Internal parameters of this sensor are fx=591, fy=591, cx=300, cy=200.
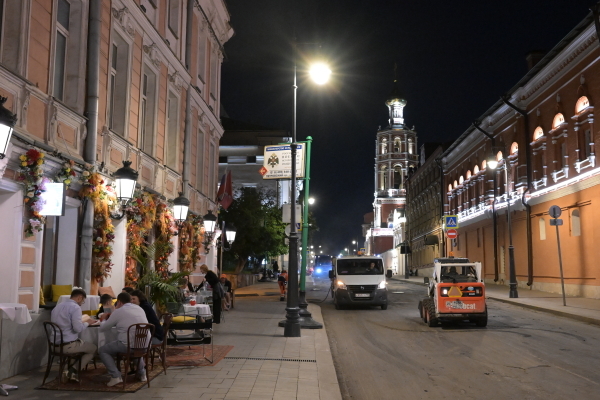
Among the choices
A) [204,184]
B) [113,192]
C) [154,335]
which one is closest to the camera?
[154,335]

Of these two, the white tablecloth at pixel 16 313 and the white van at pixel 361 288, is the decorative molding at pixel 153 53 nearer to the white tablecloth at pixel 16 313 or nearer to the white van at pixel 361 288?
the white tablecloth at pixel 16 313

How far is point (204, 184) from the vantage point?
84.2 ft

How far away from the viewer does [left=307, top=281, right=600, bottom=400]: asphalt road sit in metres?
8.70

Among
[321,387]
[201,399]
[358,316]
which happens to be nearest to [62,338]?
[201,399]

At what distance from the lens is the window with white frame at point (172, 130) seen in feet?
65.8

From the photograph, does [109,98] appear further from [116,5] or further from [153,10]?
[153,10]

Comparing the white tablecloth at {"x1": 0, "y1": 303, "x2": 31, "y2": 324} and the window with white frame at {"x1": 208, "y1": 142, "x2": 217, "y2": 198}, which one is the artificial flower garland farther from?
the window with white frame at {"x1": 208, "y1": 142, "x2": 217, "y2": 198}

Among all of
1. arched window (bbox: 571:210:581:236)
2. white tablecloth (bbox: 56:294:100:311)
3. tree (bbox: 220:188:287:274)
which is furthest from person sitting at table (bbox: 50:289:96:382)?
tree (bbox: 220:188:287:274)

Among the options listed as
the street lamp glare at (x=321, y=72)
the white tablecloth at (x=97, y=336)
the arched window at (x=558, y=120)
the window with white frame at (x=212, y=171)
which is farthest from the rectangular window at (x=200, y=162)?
the arched window at (x=558, y=120)

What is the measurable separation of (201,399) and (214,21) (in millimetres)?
21274

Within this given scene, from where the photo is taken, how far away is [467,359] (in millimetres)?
11320

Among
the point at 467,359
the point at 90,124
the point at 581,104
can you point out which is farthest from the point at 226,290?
the point at 581,104

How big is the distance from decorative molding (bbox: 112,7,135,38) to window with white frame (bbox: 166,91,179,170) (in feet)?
15.5

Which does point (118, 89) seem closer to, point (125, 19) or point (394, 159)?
point (125, 19)
